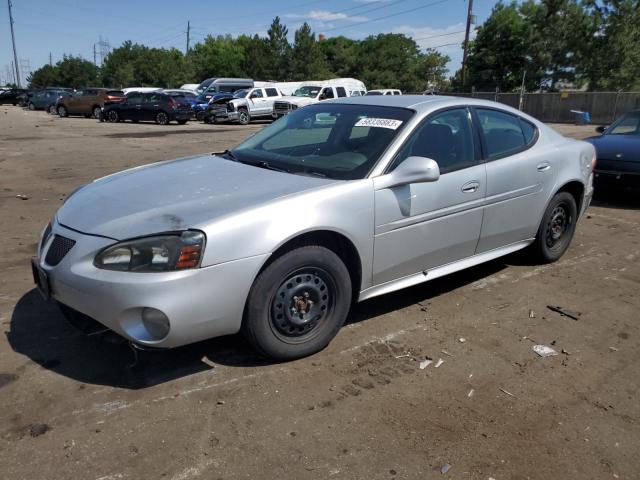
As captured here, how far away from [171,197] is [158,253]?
0.58 meters

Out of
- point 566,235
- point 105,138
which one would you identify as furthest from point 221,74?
point 566,235

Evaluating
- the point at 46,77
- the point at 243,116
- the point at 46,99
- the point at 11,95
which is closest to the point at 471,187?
the point at 243,116

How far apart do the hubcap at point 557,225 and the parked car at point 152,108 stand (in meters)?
23.6

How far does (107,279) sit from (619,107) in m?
36.3

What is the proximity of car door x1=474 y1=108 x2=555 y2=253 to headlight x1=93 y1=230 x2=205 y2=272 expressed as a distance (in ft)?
7.96

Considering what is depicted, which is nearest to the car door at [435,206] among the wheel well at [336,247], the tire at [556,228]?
the wheel well at [336,247]

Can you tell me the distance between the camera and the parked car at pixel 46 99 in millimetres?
36656

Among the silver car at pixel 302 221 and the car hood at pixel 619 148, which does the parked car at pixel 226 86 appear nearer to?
the car hood at pixel 619 148

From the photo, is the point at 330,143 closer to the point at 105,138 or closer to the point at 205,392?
the point at 205,392

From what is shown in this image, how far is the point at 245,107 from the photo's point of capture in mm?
27438

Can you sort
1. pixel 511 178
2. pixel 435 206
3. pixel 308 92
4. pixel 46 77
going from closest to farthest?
1. pixel 435 206
2. pixel 511 178
3. pixel 308 92
4. pixel 46 77

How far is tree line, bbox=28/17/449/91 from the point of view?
63156mm

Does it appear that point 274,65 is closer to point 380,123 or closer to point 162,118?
point 162,118

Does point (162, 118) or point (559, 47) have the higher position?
point (559, 47)
